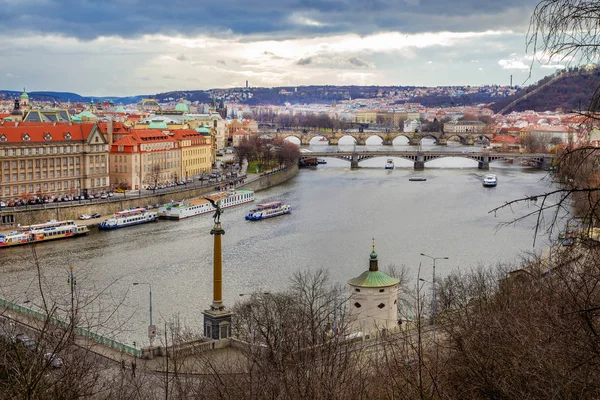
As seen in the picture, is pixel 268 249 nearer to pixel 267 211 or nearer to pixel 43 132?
pixel 267 211

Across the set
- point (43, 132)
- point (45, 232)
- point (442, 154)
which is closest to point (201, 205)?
point (43, 132)

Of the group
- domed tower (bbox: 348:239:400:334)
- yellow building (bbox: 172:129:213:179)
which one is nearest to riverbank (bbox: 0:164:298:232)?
yellow building (bbox: 172:129:213:179)

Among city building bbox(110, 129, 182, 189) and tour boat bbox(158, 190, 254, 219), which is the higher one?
city building bbox(110, 129, 182, 189)

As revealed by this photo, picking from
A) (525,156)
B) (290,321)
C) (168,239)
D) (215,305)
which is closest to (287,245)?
(168,239)

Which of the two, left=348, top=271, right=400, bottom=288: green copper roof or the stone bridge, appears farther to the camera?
the stone bridge

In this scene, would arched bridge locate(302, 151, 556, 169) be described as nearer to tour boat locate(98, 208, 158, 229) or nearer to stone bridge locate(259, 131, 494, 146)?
tour boat locate(98, 208, 158, 229)
